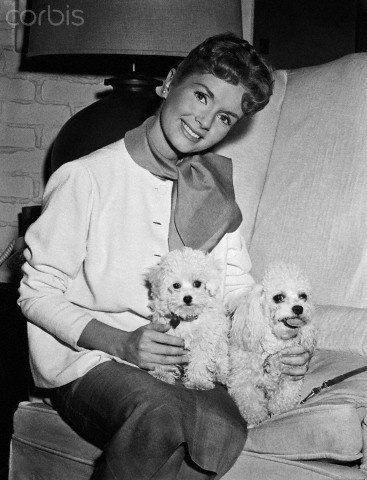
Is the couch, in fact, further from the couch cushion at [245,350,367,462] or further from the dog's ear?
the dog's ear

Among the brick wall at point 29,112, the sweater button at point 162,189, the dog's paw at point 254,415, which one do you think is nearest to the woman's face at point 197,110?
the sweater button at point 162,189

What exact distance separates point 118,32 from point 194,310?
935mm

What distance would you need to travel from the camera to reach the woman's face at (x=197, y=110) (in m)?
1.67

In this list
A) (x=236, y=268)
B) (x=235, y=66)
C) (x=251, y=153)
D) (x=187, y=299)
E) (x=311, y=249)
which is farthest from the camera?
(x=251, y=153)

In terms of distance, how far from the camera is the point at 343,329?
1712 millimetres

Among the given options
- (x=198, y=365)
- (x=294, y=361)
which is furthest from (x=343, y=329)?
(x=198, y=365)

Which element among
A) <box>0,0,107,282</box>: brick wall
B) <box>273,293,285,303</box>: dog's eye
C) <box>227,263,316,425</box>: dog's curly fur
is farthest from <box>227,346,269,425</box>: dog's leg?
<box>0,0,107,282</box>: brick wall

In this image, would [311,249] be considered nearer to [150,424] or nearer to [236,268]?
[236,268]

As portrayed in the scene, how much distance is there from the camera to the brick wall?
2.93 meters

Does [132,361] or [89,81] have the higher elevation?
[89,81]

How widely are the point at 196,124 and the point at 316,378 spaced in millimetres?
678

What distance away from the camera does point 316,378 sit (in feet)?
5.22

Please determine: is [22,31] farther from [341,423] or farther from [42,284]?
[341,423]

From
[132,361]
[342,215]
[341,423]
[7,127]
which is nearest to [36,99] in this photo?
[7,127]
